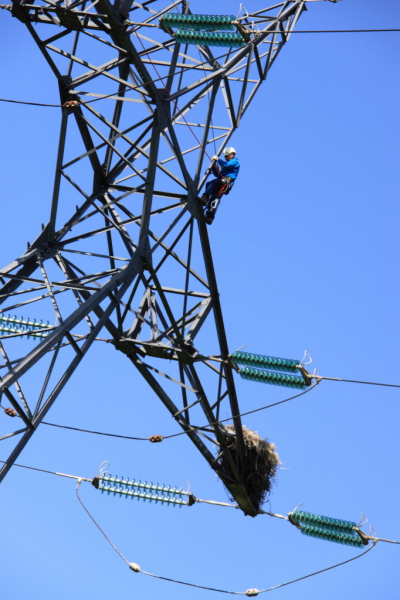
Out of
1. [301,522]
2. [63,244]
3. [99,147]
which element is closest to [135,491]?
[301,522]

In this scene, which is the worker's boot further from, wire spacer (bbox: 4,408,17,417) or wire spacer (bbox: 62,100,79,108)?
wire spacer (bbox: 4,408,17,417)

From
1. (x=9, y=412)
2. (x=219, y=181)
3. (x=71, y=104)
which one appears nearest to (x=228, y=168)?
(x=219, y=181)

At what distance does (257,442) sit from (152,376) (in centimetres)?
246

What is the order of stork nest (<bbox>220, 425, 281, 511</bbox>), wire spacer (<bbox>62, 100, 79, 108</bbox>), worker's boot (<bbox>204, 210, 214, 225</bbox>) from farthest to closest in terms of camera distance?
1. stork nest (<bbox>220, 425, 281, 511</bbox>)
2. worker's boot (<bbox>204, 210, 214, 225</bbox>)
3. wire spacer (<bbox>62, 100, 79, 108</bbox>)

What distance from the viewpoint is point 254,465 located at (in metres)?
19.1

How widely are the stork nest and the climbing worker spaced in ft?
11.7

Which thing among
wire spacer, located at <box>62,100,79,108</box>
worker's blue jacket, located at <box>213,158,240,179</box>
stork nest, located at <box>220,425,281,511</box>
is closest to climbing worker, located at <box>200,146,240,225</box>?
worker's blue jacket, located at <box>213,158,240,179</box>

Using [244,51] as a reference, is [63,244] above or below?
below

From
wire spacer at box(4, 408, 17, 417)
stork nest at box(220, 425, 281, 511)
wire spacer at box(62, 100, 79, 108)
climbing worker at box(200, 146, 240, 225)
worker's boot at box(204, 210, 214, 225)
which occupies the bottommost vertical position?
wire spacer at box(4, 408, 17, 417)

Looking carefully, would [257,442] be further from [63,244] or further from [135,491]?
[63,244]

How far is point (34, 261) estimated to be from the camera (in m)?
16.8

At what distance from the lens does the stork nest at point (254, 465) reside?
1902 centimetres

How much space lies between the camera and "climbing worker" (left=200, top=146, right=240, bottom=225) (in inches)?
708

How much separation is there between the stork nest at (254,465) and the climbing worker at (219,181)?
11.7 feet
